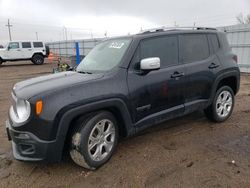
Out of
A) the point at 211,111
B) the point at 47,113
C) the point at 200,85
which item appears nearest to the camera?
the point at 47,113

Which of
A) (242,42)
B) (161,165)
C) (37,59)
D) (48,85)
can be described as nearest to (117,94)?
(48,85)

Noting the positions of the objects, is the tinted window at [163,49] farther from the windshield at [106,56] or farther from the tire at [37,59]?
the tire at [37,59]

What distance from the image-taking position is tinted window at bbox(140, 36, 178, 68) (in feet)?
12.2

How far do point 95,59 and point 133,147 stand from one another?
1.58 metres

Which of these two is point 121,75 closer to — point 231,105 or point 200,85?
point 200,85

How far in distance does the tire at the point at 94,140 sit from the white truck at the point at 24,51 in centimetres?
2067

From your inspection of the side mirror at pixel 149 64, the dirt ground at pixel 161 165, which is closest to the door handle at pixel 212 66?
the dirt ground at pixel 161 165

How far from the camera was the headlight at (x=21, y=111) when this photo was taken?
284cm

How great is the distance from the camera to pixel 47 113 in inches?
109

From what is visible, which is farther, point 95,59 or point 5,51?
point 5,51

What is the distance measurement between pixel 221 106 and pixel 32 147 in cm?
368

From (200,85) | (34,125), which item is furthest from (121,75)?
(200,85)

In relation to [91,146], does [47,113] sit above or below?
above

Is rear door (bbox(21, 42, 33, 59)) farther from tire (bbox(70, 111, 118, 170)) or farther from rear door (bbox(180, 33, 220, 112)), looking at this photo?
tire (bbox(70, 111, 118, 170))
